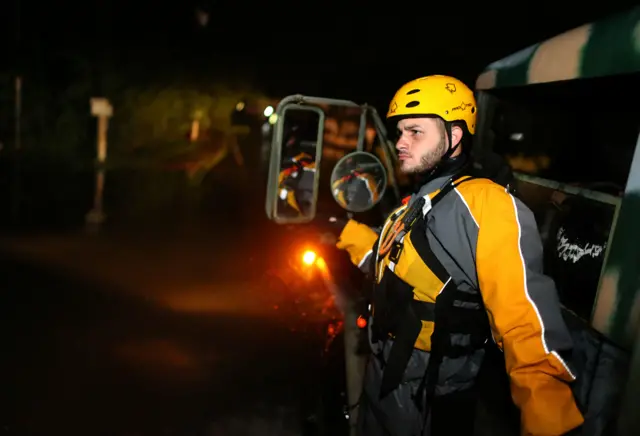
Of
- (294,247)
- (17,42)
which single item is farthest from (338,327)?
(17,42)

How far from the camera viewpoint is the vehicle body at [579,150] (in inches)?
74.5

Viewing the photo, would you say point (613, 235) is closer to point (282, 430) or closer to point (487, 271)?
point (487, 271)

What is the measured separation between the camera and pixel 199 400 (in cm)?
419

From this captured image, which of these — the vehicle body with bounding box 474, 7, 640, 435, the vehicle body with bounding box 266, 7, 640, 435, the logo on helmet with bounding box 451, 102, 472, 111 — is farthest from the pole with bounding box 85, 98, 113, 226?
the logo on helmet with bounding box 451, 102, 472, 111

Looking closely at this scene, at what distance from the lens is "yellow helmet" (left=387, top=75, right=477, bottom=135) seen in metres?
2.30

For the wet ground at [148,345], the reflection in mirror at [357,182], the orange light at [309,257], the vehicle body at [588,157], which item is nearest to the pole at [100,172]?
the wet ground at [148,345]

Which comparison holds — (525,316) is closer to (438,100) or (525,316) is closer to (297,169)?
(438,100)

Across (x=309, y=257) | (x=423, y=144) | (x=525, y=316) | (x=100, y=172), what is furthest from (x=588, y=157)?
(x=100, y=172)

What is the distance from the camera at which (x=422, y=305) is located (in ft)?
7.09

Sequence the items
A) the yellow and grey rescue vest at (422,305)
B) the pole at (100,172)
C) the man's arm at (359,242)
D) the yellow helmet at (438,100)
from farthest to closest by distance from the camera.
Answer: the pole at (100,172), the man's arm at (359,242), the yellow helmet at (438,100), the yellow and grey rescue vest at (422,305)

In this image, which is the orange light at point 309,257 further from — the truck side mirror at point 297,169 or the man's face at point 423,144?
the man's face at point 423,144

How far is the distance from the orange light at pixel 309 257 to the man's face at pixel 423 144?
185 cm

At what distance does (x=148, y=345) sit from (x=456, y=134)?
3.91 metres

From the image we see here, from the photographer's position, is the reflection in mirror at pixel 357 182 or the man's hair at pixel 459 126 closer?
the man's hair at pixel 459 126
